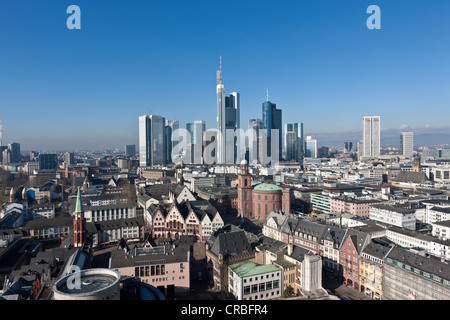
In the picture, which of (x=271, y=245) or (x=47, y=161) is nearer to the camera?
(x=271, y=245)

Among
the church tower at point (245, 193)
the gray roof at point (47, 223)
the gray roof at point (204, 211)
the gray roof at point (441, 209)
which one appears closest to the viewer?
the gray roof at point (47, 223)

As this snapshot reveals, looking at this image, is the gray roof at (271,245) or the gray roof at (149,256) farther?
the gray roof at (271,245)

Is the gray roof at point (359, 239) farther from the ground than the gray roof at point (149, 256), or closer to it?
farther from the ground

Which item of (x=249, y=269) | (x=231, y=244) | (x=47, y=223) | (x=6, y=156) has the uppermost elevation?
(x=6, y=156)

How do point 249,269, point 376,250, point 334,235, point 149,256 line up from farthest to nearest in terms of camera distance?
1. point 334,235
2. point 376,250
3. point 149,256
4. point 249,269

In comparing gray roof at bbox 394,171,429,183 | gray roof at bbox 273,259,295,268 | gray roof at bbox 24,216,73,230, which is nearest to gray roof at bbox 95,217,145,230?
gray roof at bbox 24,216,73,230

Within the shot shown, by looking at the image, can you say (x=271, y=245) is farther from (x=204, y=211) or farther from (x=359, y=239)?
(x=204, y=211)

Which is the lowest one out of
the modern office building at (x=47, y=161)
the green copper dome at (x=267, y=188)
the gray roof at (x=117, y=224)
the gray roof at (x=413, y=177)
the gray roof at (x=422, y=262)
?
the gray roof at (x=117, y=224)

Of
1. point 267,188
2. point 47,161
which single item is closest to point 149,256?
point 267,188

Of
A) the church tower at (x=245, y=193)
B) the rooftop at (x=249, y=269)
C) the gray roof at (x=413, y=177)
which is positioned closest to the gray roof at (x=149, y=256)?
the rooftop at (x=249, y=269)

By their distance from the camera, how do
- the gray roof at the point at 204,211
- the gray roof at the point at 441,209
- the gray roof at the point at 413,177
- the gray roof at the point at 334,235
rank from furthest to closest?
the gray roof at the point at 413,177 → the gray roof at the point at 441,209 → the gray roof at the point at 204,211 → the gray roof at the point at 334,235

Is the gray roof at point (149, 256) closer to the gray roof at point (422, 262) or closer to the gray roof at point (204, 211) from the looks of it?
the gray roof at point (204, 211)
